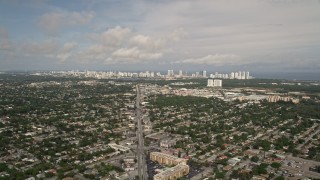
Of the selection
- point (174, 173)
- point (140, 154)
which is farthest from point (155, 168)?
point (140, 154)

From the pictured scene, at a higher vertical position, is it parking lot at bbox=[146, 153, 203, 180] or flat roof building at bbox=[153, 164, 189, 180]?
flat roof building at bbox=[153, 164, 189, 180]

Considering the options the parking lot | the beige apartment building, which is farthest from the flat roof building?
the parking lot

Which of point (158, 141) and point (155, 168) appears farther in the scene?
point (158, 141)

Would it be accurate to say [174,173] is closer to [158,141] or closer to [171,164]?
[171,164]

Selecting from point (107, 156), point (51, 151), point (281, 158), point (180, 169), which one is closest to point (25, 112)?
point (51, 151)

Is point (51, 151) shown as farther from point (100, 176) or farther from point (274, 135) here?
point (274, 135)

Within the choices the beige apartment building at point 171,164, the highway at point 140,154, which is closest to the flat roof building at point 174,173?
the beige apartment building at point 171,164

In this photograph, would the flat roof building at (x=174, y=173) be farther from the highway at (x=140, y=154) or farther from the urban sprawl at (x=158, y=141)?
the highway at (x=140, y=154)

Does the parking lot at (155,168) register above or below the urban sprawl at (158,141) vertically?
below

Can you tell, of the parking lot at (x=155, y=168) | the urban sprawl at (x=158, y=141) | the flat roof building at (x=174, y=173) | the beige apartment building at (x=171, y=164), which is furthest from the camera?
the urban sprawl at (x=158, y=141)

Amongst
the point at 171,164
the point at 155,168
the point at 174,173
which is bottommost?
the point at 155,168

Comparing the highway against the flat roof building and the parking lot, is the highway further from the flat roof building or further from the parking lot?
the flat roof building
